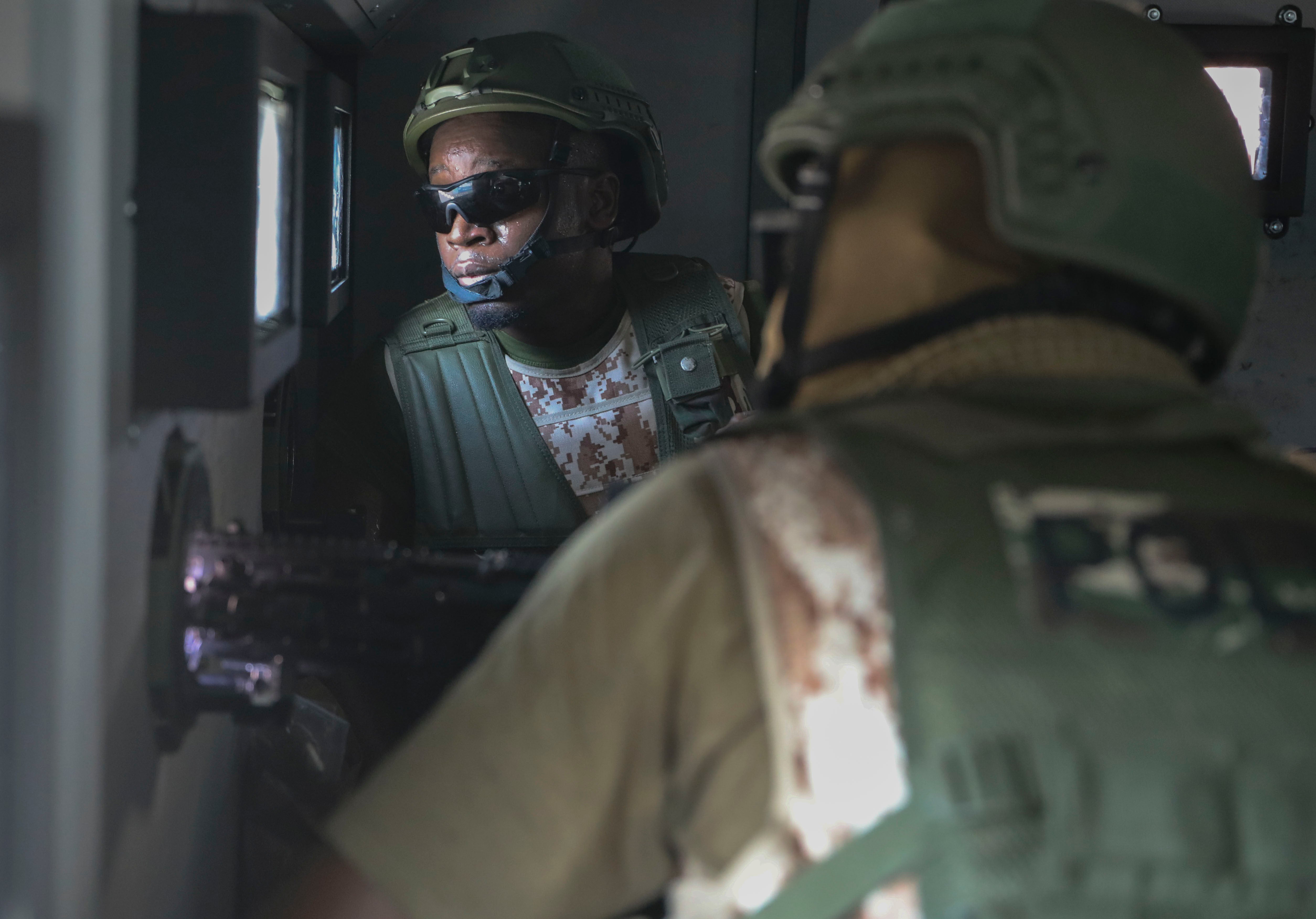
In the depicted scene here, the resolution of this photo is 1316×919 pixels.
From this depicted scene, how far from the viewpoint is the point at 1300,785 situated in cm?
61

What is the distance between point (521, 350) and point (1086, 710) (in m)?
1.73

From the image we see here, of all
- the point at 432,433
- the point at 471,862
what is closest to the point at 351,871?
the point at 471,862

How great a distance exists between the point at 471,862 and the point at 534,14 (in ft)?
7.67

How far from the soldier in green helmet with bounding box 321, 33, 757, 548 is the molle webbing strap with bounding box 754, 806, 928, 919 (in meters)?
1.51

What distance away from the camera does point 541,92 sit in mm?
2127

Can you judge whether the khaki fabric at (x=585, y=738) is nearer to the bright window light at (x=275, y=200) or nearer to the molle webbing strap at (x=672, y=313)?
the bright window light at (x=275, y=200)

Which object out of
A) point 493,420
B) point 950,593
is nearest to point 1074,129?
point 950,593

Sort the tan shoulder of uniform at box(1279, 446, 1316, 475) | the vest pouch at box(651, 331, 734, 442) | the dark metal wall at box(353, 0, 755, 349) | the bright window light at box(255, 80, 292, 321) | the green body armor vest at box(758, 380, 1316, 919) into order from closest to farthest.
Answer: the green body armor vest at box(758, 380, 1316, 919)
the tan shoulder of uniform at box(1279, 446, 1316, 475)
the bright window light at box(255, 80, 292, 321)
the vest pouch at box(651, 331, 734, 442)
the dark metal wall at box(353, 0, 755, 349)

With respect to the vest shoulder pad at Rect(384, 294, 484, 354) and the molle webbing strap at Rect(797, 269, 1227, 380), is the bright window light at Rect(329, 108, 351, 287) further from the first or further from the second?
the molle webbing strap at Rect(797, 269, 1227, 380)

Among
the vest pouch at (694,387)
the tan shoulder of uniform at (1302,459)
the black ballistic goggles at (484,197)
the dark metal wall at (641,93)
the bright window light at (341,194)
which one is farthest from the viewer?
the dark metal wall at (641,93)

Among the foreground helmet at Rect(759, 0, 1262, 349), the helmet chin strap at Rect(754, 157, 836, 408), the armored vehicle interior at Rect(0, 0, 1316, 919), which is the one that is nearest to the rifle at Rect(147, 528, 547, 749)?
the armored vehicle interior at Rect(0, 0, 1316, 919)

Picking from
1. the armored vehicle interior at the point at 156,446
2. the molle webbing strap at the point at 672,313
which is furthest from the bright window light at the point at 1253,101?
the armored vehicle interior at the point at 156,446

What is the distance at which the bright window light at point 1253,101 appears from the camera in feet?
8.99

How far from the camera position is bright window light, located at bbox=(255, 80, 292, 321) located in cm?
122
